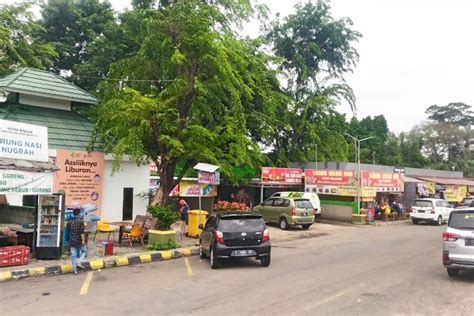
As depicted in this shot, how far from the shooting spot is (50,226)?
1374 cm

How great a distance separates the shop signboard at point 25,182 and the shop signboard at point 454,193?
40.4 meters

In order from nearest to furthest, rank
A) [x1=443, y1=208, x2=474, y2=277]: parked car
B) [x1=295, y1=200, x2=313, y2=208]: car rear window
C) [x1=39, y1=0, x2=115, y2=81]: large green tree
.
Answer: [x1=443, y1=208, x2=474, y2=277]: parked car → [x1=295, y1=200, x2=313, y2=208]: car rear window → [x1=39, y1=0, x2=115, y2=81]: large green tree

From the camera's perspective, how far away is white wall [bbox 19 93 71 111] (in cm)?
2095

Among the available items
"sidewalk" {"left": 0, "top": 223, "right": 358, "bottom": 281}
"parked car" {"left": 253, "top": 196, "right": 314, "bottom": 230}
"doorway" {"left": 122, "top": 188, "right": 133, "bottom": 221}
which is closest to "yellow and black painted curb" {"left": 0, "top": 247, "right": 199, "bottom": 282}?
"sidewalk" {"left": 0, "top": 223, "right": 358, "bottom": 281}

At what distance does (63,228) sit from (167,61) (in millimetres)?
8664

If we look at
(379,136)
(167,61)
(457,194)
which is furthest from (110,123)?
(379,136)

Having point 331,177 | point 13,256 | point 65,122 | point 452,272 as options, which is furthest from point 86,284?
point 331,177

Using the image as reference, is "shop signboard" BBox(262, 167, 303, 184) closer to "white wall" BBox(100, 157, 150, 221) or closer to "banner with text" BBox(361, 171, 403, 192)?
"banner with text" BBox(361, 171, 403, 192)

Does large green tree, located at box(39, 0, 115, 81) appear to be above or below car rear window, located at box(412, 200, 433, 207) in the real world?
above

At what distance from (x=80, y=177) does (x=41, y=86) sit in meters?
4.70

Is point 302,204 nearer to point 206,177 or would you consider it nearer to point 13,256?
point 206,177

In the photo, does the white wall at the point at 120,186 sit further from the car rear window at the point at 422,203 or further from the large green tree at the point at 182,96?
the car rear window at the point at 422,203

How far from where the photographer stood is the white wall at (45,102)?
2095cm

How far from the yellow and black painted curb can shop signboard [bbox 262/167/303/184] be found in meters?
14.6
